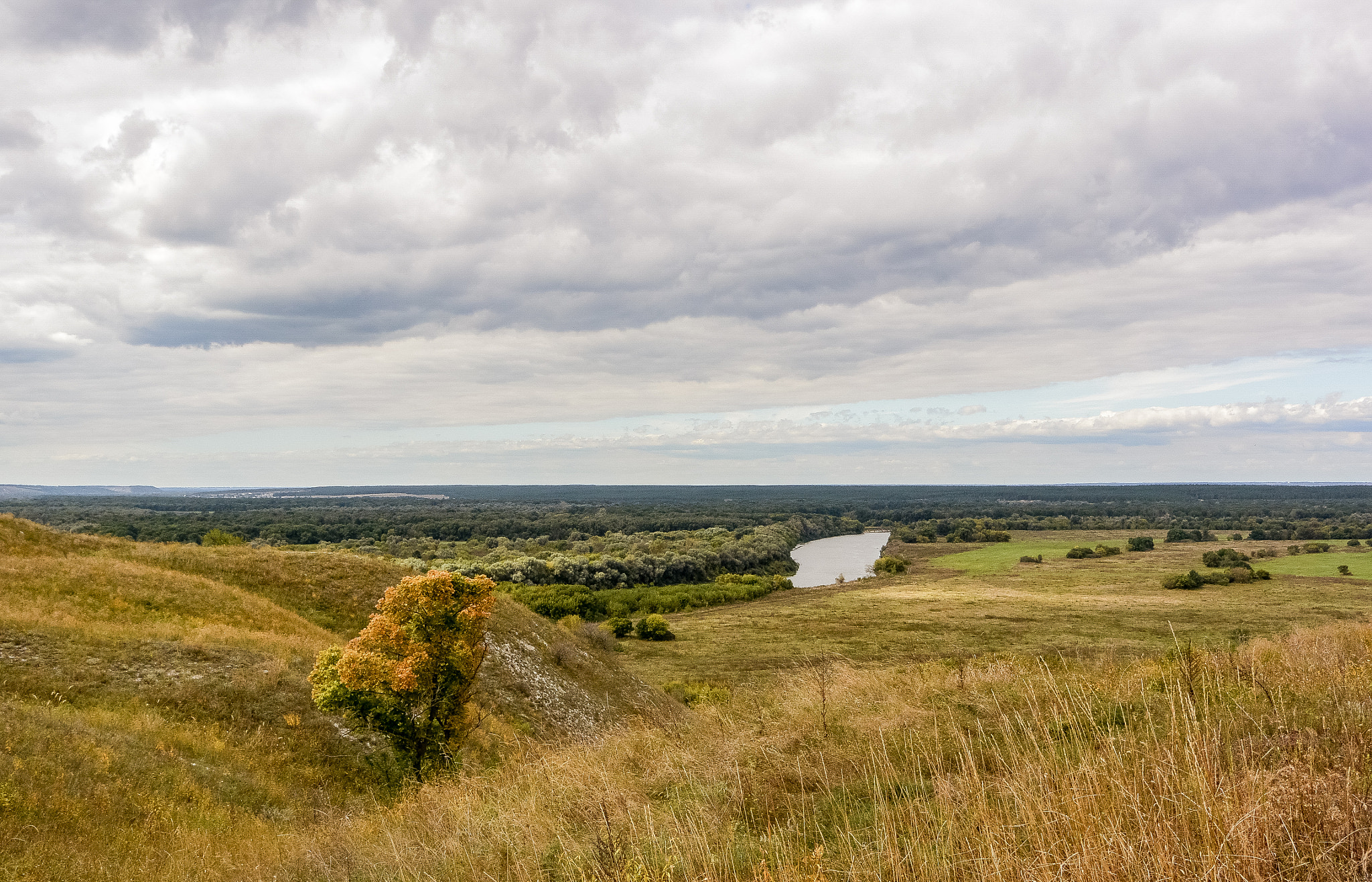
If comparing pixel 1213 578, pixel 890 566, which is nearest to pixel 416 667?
pixel 1213 578

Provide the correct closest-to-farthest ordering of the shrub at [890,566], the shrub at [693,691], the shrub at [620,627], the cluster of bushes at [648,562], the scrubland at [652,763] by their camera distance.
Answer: the scrubland at [652,763] → the shrub at [693,691] → the shrub at [620,627] → the cluster of bushes at [648,562] → the shrub at [890,566]

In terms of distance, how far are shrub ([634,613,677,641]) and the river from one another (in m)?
39.0

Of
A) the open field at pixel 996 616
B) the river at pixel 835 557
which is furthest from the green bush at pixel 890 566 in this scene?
the open field at pixel 996 616

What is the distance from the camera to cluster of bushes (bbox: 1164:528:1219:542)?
126 metres

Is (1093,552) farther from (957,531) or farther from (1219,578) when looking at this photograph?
(957,531)

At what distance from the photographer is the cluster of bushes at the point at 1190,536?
412 feet

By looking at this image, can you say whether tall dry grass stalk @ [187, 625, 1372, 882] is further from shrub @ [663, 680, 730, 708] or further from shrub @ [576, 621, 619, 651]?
shrub @ [576, 621, 619, 651]

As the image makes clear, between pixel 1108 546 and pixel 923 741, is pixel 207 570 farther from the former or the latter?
pixel 1108 546

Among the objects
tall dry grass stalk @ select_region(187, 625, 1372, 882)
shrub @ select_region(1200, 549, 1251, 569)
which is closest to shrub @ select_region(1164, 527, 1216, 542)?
shrub @ select_region(1200, 549, 1251, 569)

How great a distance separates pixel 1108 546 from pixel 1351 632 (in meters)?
121

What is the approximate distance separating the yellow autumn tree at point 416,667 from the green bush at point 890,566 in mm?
95868

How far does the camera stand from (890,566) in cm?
10425

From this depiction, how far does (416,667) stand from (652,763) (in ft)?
24.5

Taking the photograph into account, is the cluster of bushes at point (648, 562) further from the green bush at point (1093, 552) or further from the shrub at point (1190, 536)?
the shrub at point (1190, 536)
